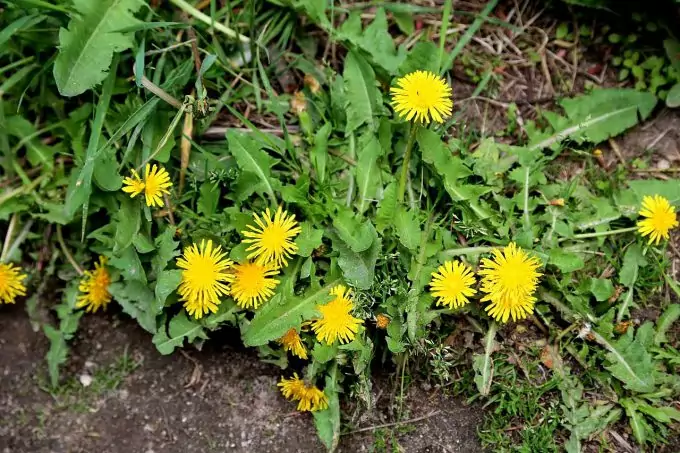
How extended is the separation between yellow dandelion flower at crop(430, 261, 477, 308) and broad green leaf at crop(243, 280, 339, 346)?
391 mm

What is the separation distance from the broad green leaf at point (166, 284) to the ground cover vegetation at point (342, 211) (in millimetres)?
13

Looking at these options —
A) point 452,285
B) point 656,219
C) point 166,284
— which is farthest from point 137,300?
point 656,219

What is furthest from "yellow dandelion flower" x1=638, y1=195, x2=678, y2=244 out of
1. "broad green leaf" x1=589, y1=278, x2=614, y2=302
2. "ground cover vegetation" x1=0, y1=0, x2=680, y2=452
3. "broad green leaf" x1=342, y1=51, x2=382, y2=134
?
"broad green leaf" x1=342, y1=51, x2=382, y2=134

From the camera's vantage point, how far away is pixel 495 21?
285 cm

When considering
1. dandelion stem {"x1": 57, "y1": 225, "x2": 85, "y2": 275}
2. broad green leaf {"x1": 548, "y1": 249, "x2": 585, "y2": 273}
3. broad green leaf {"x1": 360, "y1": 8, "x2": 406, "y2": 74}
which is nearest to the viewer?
broad green leaf {"x1": 548, "y1": 249, "x2": 585, "y2": 273}

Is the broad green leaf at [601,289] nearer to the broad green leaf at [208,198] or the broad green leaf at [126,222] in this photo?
the broad green leaf at [208,198]

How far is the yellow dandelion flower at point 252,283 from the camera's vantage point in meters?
2.41

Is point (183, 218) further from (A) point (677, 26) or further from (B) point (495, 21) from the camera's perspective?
(A) point (677, 26)

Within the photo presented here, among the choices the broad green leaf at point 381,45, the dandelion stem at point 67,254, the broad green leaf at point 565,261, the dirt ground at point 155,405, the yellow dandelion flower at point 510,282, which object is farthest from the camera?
the dandelion stem at point 67,254

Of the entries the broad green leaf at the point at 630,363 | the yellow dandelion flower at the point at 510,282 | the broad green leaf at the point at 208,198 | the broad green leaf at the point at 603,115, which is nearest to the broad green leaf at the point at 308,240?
the broad green leaf at the point at 208,198

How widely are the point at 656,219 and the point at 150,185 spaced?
1906mm

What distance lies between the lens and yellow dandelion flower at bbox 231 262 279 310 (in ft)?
7.89

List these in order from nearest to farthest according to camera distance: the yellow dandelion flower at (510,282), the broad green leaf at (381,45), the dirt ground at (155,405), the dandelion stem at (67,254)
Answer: the yellow dandelion flower at (510,282) → the dirt ground at (155,405) → the broad green leaf at (381,45) → the dandelion stem at (67,254)

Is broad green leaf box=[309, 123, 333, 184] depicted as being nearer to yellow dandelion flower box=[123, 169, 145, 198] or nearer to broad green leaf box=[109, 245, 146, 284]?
yellow dandelion flower box=[123, 169, 145, 198]
